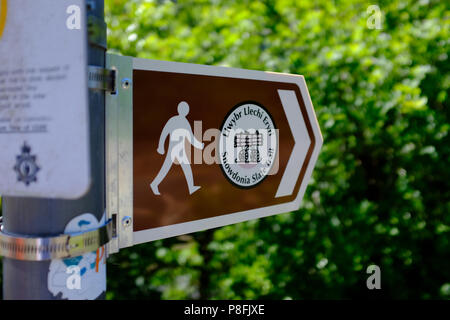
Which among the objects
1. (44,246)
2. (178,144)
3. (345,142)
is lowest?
(44,246)

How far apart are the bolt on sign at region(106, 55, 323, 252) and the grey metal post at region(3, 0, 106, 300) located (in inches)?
3.6

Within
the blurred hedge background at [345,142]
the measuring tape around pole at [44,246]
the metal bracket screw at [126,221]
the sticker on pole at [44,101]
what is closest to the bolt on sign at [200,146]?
the metal bracket screw at [126,221]

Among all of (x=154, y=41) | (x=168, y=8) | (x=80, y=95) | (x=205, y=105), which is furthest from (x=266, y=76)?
(x=168, y=8)

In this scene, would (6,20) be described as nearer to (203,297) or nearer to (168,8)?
(168,8)

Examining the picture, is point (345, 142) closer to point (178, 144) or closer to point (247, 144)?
point (247, 144)

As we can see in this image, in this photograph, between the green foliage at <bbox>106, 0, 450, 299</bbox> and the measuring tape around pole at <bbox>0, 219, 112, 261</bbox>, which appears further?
the green foliage at <bbox>106, 0, 450, 299</bbox>

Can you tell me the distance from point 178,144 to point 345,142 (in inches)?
78.8

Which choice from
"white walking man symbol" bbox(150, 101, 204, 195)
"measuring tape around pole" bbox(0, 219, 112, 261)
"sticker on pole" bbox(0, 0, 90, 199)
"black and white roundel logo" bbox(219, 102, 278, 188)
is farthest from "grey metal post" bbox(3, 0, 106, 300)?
"black and white roundel logo" bbox(219, 102, 278, 188)

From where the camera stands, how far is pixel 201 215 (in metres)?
A: 1.47

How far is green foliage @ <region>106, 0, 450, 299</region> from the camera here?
2830 millimetres

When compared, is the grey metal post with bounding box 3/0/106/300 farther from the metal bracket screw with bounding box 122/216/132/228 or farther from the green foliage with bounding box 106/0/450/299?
the green foliage with bounding box 106/0/450/299

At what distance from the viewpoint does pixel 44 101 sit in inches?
32.7

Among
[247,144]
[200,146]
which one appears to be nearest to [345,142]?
[247,144]

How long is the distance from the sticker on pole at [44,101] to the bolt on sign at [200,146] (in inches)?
12.0
